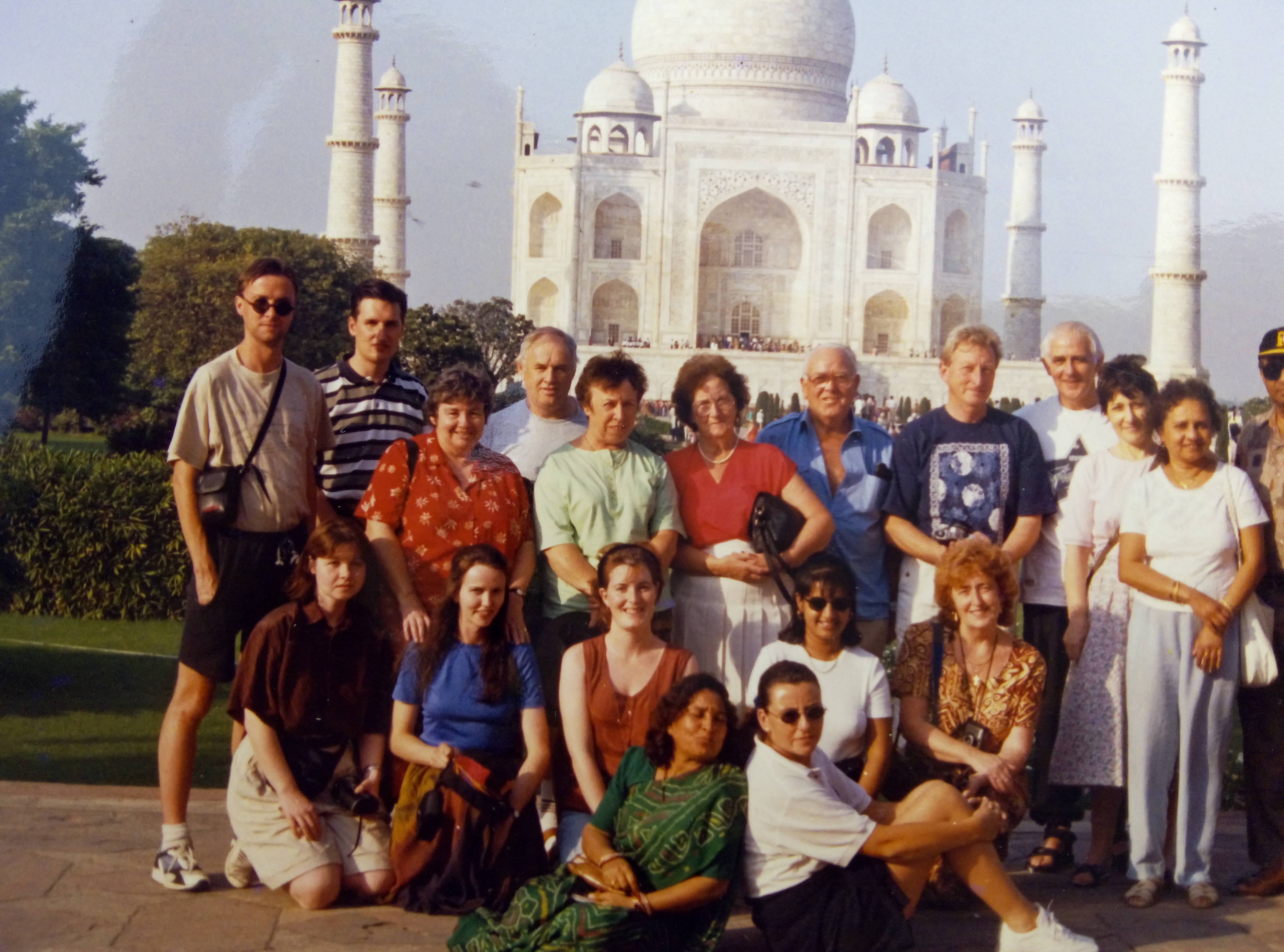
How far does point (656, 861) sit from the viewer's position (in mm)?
2516

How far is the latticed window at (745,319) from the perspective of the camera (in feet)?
92.1

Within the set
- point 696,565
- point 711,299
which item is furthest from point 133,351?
point 711,299

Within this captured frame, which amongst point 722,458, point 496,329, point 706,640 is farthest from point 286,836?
point 496,329

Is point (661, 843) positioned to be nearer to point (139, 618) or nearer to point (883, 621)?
point (883, 621)

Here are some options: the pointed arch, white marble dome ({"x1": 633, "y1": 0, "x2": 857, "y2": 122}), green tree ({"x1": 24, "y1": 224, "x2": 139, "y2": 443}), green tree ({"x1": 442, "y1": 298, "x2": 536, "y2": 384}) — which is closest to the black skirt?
green tree ({"x1": 24, "y1": 224, "x2": 139, "y2": 443})

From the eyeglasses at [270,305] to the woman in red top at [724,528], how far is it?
0.78 metres

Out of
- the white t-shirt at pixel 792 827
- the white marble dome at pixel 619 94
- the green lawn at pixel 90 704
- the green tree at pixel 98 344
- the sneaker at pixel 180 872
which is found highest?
the white marble dome at pixel 619 94

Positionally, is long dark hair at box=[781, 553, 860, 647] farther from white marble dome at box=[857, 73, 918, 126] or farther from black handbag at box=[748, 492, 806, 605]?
white marble dome at box=[857, 73, 918, 126]

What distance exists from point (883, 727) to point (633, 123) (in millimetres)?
25287

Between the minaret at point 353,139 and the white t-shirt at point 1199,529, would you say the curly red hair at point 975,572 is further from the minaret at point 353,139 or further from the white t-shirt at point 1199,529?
the minaret at point 353,139

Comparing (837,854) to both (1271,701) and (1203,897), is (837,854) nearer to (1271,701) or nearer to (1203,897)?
(1203,897)

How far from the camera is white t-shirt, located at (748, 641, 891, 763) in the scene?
281 centimetres

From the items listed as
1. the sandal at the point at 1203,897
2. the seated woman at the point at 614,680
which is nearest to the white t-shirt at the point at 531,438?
the seated woman at the point at 614,680

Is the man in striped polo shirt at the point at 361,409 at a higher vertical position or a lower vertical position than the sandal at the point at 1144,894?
higher
